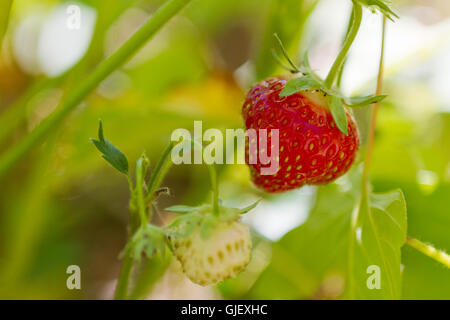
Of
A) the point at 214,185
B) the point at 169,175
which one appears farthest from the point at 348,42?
the point at 169,175

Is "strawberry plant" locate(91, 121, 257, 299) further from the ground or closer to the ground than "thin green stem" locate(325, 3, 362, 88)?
closer to the ground

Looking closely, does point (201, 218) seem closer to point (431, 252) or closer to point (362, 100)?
point (362, 100)

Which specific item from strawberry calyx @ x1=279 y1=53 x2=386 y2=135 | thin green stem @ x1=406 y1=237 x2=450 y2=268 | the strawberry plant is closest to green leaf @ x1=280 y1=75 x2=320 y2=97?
strawberry calyx @ x1=279 y1=53 x2=386 y2=135

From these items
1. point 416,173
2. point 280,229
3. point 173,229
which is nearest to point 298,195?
point 280,229

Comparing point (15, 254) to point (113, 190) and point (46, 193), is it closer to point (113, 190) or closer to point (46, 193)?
point (46, 193)

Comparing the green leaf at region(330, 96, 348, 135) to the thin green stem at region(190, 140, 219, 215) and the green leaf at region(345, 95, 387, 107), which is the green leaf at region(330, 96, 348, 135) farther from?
the thin green stem at region(190, 140, 219, 215)

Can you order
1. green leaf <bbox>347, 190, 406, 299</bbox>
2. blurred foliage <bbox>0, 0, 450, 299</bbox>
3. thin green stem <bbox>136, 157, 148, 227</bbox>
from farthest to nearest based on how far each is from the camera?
blurred foliage <bbox>0, 0, 450, 299</bbox> < green leaf <bbox>347, 190, 406, 299</bbox> < thin green stem <bbox>136, 157, 148, 227</bbox>
